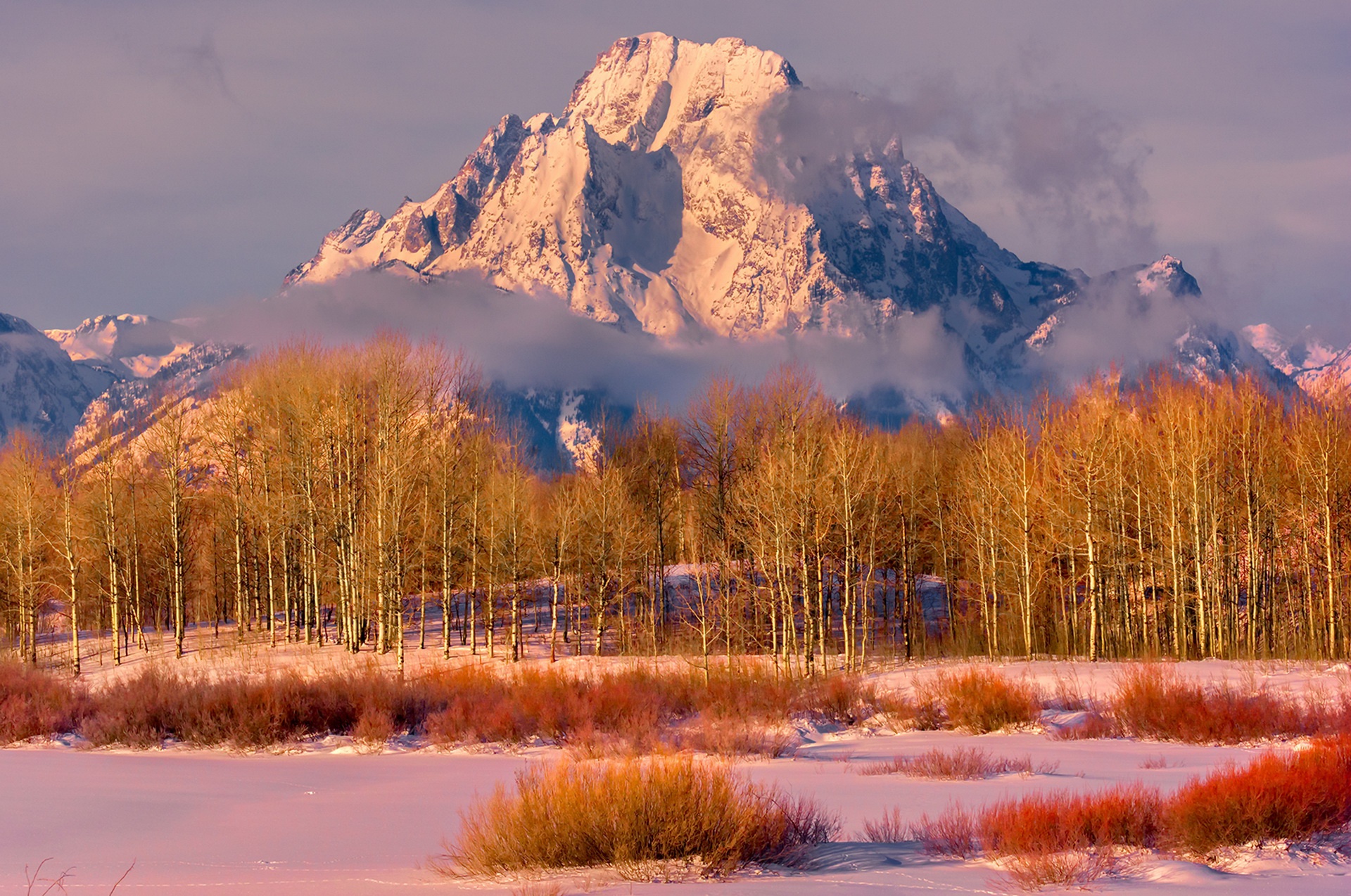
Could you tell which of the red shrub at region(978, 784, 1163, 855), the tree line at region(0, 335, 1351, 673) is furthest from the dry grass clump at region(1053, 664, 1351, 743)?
the tree line at region(0, 335, 1351, 673)

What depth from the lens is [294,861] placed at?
8.98 meters

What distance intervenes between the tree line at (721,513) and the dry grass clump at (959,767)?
18.3m

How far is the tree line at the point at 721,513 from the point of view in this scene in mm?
37906

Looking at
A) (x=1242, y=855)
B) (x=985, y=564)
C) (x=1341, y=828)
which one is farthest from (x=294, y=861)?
(x=985, y=564)

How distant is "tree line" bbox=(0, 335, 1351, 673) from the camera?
37.9 meters

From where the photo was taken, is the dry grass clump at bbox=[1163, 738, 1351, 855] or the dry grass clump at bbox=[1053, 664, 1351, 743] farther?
the dry grass clump at bbox=[1053, 664, 1351, 743]

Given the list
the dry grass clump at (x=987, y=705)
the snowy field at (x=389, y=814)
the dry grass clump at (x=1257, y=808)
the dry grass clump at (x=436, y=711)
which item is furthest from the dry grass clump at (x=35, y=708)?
the dry grass clump at (x=1257, y=808)

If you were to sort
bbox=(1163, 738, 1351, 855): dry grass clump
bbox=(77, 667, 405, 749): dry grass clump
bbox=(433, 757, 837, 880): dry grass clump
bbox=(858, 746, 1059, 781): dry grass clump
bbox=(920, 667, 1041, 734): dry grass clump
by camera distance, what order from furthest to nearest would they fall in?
bbox=(920, 667, 1041, 734): dry grass clump, bbox=(77, 667, 405, 749): dry grass clump, bbox=(858, 746, 1059, 781): dry grass clump, bbox=(1163, 738, 1351, 855): dry grass clump, bbox=(433, 757, 837, 880): dry grass clump

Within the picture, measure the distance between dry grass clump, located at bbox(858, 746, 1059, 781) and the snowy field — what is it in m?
0.23

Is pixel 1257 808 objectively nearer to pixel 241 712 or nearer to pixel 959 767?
pixel 959 767

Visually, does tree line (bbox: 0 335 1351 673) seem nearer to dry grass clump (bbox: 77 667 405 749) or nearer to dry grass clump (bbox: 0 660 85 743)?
dry grass clump (bbox: 0 660 85 743)

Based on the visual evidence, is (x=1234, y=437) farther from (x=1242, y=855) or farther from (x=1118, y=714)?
(x=1242, y=855)

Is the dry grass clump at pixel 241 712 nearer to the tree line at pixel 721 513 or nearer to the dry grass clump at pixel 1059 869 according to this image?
the dry grass clump at pixel 1059 869

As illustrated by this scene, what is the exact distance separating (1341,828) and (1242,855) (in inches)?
54.5
